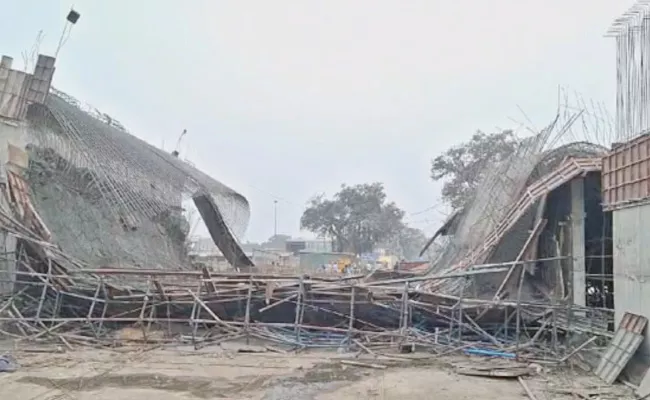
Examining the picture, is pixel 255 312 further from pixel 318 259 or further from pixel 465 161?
pixel 318 259

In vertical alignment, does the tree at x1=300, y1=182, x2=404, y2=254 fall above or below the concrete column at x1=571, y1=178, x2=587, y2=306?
above

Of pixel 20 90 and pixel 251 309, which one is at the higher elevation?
pixel 20 90

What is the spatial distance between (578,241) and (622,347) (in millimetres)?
3088

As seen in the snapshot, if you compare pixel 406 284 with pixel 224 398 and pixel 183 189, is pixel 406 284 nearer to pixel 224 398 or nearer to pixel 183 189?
pixel 224 398

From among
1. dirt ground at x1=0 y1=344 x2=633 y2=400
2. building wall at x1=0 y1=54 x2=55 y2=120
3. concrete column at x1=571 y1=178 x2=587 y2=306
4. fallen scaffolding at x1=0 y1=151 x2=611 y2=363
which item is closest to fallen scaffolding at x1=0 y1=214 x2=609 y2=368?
fallen scaffolding at x1=0 y1=151 x2=611 y2=363

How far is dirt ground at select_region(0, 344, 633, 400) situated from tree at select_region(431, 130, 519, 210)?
773 inches

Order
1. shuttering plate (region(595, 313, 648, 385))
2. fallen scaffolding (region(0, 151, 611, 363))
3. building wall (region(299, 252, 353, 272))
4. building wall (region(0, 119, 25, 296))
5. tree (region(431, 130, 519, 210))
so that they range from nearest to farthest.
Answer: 1. shuttering plate (region(595, 313, 648, 385))
2. fallen scaffolding (region(0, 151, 611, 363))
3. building wall (region(0, 119, 25, 296))
4. tree (region(431, 130, 519, 210))
5. building wall (region(299, 252, 353, 272))

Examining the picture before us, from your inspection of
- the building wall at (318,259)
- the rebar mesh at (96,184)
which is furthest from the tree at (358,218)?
the rebar mesh at (96,184)

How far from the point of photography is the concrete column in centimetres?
1098

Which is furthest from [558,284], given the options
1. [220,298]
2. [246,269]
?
[246,269]

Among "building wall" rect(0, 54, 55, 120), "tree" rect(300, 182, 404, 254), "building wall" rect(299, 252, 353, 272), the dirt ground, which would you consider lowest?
the dirt ground

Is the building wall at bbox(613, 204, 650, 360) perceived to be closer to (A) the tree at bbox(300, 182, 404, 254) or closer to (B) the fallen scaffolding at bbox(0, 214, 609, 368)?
(B) the fallen scaffolding at bbox(0, 214, 609, 368)

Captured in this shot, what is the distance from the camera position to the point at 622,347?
27.6 feet

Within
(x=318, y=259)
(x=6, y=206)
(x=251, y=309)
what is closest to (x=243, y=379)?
(x=251, y=309)
